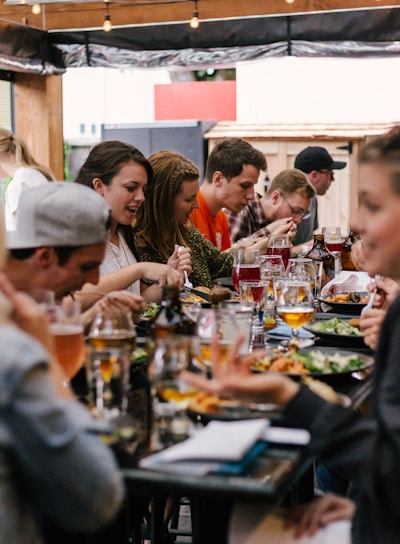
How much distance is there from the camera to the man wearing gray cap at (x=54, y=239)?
81.2 inches

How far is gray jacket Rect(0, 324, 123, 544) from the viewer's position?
4.17ft

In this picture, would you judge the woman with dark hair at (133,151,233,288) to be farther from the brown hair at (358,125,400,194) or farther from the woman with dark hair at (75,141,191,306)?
the brown hair at (358,125,400,194)

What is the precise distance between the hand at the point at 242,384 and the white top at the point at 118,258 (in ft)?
6.49

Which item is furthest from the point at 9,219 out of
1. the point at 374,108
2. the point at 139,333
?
the point at 374,108

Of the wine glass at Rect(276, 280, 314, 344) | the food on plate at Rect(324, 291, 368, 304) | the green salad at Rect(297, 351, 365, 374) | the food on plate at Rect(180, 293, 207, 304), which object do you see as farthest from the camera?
the food on plate at Rect(324, 291, 368, 304)

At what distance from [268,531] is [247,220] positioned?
186 inches

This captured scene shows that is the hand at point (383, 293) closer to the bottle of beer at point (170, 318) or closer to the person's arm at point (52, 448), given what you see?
the bottle of beer at point (170, 318)

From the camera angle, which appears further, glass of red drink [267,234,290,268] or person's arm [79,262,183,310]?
glass of red drink [267,234,290,268]

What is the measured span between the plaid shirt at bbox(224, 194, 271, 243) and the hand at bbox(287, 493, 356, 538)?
4572 millimetres

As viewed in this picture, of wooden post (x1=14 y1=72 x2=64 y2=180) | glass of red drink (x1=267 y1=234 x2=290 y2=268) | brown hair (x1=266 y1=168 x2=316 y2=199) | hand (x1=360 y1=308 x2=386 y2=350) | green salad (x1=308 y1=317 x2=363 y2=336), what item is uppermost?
wooden post (x1=14 y1=72 x2=64 y2=180)

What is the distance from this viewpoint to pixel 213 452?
1532mm

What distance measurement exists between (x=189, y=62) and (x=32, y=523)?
5.97 meters

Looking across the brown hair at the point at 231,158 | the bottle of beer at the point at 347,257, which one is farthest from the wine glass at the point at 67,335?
the brown hair at the point at 231,158

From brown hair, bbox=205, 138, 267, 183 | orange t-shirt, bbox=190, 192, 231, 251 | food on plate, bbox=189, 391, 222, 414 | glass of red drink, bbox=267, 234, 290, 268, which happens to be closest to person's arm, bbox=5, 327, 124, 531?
Result: food on plate, bbox=189, 391, 222, 414
